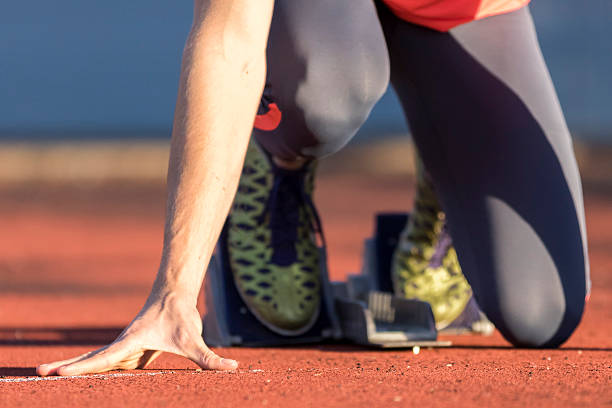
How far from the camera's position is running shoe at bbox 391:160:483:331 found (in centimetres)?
260

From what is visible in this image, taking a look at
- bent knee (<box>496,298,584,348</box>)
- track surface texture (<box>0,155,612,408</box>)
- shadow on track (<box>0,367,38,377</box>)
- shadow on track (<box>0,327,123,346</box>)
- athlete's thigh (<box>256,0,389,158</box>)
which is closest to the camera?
track surface texture (<box>0,155,612,408</box>)

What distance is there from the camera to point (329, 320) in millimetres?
2414

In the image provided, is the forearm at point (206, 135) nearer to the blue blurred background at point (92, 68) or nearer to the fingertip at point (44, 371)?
the fingertip at point (44, 371)

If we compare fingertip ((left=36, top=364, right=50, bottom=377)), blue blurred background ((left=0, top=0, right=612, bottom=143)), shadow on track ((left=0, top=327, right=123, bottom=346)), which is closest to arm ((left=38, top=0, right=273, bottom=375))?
fingertip ((left=36, top=364, right=50, bottom=377))

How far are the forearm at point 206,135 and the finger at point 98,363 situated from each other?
0.12 m

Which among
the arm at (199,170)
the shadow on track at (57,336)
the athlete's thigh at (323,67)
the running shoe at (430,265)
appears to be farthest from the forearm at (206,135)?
the running shoe at (430,265)

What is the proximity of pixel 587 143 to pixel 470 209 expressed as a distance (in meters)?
11.9

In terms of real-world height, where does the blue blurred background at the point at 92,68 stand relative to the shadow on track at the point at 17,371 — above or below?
above

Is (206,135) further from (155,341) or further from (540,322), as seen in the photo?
(540,322)

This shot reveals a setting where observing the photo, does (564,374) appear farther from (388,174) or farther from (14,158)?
(14,158)

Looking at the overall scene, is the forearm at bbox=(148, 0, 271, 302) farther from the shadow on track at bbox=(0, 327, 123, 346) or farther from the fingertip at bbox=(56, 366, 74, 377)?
the shadow on track at bbox=(0, 327, 123, 346)

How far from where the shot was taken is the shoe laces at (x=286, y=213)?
2406 mm

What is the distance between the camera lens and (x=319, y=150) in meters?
2.17

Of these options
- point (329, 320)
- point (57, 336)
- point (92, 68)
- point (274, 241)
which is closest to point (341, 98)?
point (274, 241)
